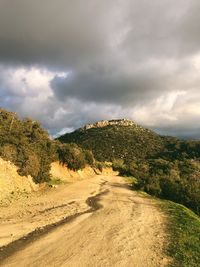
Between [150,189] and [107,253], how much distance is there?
2833 centimetres

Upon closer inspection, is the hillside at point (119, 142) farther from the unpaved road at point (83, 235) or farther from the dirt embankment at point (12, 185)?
the unpaved road at point (83, 235)

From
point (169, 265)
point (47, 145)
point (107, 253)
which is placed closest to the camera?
point (169, 265)

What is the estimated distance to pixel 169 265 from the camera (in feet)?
45.1

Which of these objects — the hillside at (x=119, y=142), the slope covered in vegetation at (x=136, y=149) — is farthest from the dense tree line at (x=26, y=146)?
the hillside at (x=119, y=142)

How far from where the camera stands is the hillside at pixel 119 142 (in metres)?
141

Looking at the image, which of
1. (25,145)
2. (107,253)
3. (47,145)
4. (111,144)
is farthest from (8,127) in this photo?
(111,144)

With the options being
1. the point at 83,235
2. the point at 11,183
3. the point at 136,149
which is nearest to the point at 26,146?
the point at 11,183

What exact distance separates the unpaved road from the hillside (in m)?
101

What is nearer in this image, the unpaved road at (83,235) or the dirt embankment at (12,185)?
the unpaved road at (83,235)

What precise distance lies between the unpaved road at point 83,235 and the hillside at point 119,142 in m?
101

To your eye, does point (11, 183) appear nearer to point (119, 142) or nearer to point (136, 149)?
point (136, 149)

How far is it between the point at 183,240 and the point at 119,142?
142 m

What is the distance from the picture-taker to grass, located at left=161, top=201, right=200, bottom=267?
14.4 m

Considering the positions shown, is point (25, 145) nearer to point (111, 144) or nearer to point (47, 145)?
point (47, 145)
